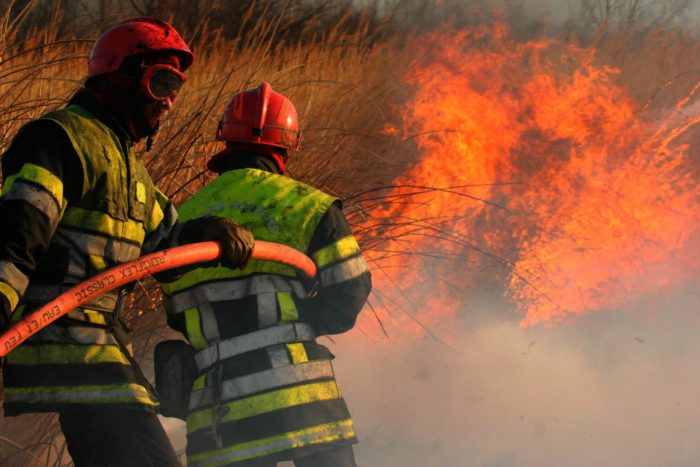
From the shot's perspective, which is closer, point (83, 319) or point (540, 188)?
point (83, 319)

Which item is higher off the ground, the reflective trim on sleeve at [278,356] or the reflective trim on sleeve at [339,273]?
the reflective trim on sleeve at [339,273]

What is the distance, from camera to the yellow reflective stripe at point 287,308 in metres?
3.92

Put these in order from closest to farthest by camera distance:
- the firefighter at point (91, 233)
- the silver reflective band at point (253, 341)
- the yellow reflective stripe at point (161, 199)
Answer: the firefighter at point (91, 233), the yellow reflective stripe at point (161, 199), the silver reflective band at point (253, 341)

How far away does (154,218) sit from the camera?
3588 millimetres

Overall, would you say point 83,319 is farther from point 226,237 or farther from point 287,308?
point 287,308

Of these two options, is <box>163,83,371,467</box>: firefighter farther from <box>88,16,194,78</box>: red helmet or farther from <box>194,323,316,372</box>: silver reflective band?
<box>88,16,194,78</box>: red helmet

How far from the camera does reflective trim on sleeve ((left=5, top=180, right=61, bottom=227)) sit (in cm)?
290

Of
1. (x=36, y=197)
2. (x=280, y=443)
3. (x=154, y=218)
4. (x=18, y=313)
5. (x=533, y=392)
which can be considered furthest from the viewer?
(x=533, y=392)

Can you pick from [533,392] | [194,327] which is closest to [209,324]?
[194,327]

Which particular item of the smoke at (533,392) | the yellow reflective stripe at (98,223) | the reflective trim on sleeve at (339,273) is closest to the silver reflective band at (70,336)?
the yellow reflective stripe at (98,223)

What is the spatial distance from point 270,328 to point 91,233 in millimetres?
908

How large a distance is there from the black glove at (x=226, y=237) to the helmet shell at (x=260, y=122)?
0.75m

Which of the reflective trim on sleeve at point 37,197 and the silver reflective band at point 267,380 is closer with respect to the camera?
the reflective trim on sleeve at point 37,197

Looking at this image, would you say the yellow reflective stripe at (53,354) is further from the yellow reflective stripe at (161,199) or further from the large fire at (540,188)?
the large fire at (540,188)
